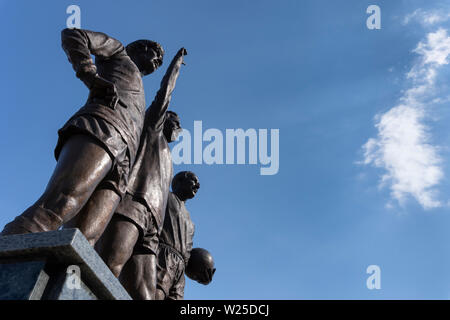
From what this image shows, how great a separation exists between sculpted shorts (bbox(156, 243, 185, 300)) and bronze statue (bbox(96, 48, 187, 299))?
1273 mm

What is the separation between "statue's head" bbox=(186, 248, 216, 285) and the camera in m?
7.06

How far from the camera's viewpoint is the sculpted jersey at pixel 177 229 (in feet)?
21.6

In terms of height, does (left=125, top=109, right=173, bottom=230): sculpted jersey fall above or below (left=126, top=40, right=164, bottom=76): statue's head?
below

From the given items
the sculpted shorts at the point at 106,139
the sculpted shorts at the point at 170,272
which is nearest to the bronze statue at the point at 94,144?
the sculpted shorts at the point at 106,139

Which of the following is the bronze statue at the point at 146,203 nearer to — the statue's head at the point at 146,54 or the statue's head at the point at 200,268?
the statue's head at the point at 146,54

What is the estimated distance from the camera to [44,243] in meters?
2.32

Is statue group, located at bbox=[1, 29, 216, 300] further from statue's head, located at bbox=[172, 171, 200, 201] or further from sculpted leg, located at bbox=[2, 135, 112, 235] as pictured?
statue's head, located at bbox=[172, 171, 200, 201]

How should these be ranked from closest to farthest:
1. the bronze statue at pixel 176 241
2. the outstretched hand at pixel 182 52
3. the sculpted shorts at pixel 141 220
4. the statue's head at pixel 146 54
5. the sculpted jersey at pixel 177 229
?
the sculpted shorts at pixel 141 220
the statue's head at pixel 146 54
the outstretched hand at pixel 182 52
the bronze statue at pixel 176 241
the sculpted jersey at pixel 177 229

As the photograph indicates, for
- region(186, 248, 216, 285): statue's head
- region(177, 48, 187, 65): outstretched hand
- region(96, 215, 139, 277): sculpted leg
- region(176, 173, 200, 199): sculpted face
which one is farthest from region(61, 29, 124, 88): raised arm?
region(186, 248, 216, 285): statue's head

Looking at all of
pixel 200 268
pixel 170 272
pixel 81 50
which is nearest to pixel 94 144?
pixel 81 50

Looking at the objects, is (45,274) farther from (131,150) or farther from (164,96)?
(164,96)

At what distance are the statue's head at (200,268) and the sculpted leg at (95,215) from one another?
345 centimetres
